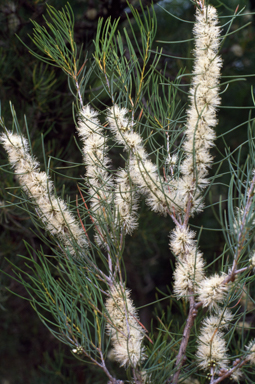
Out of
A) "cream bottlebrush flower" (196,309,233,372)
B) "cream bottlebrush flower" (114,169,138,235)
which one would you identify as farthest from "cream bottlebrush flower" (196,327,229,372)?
"cream bottlebrush flower" (114,169,138,235)

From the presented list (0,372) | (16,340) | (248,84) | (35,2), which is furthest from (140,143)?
(0,372)

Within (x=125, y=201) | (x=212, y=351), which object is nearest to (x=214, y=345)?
(x=212, y=351)

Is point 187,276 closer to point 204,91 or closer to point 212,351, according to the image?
point 212,351

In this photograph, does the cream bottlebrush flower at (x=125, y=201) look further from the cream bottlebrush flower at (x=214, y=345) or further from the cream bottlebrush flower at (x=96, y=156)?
the cream bottlebrush flower at (x=214, y=345)

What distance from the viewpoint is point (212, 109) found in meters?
0.36

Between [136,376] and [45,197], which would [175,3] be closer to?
[45,197]

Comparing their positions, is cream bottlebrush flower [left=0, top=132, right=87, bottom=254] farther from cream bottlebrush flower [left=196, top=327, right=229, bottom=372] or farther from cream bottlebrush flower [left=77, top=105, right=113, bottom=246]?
cream bottlebrush flower [left=196, top=327, right=229, bottom=372]

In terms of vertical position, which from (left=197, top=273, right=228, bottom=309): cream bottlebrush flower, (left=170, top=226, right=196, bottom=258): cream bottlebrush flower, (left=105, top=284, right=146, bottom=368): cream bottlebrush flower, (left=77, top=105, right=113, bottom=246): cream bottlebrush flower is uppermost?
(left=77, top=105, right=113, bottom=246): cream bottlebrush flower

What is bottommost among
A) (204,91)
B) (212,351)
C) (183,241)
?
(212,351)

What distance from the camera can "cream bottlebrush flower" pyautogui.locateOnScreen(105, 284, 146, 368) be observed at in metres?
0.37

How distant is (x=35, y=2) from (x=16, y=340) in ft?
4.57

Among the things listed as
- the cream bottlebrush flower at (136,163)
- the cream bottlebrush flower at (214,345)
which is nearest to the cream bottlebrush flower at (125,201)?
the cream bottlebrush flower at (136,163)

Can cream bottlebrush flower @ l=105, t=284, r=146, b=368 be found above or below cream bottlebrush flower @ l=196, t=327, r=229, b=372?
above

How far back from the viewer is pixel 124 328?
382 millimetres
